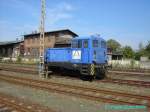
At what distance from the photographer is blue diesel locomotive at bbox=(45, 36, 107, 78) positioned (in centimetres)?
1752

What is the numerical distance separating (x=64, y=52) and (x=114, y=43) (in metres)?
98.7

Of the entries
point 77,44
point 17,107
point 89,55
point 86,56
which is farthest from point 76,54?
point 17,107

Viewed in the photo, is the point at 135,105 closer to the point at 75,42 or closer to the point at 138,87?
the point at 138,87

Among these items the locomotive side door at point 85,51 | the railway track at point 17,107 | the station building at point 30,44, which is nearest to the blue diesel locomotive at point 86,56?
the locomotive side door at point 85,51

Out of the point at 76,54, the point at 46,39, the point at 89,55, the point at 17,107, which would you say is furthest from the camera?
the point at 46,39

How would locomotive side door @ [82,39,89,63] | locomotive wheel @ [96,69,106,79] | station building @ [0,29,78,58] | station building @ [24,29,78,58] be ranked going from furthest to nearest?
1. station building @ [0,29,78,58]
2. station building @ [24,29,78,58]
3. locomotive wheel @ [96,69,106,79]
4. locomotive side door @ [82,39,89,63]

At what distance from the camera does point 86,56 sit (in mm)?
17656

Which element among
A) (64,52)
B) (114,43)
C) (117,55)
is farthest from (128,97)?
(114,43)

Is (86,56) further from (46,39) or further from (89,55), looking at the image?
(46,39)

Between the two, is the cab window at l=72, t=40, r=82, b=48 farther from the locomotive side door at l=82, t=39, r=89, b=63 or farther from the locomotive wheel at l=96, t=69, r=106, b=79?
the locomotive wheel at l=96, t=69, r=106, b=79

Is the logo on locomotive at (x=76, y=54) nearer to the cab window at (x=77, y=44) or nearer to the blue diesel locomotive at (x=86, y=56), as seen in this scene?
the blue diesel locomotive at (x=86, y=56)

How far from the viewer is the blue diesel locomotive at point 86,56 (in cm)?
1752

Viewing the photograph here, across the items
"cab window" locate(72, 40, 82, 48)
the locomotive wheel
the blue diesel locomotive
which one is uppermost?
"cab window" locate(72, 40, 82, 48)

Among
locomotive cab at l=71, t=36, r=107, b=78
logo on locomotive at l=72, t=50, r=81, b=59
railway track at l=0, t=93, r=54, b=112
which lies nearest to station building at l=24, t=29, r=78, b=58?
logo on locomotive at l=72, t=50, r=81, b=59
